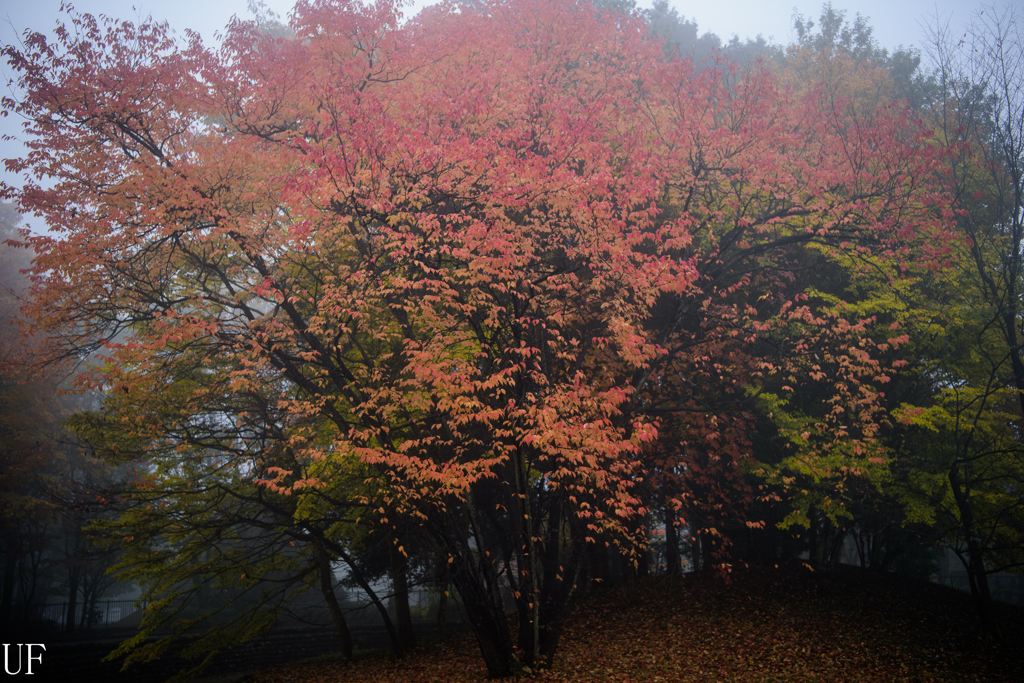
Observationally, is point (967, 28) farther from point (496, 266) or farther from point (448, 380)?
point (448, 380)

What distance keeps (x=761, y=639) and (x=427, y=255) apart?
9.72 m

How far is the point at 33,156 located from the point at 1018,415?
1962 centimetres

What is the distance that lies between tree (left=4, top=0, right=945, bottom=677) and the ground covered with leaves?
2.15m

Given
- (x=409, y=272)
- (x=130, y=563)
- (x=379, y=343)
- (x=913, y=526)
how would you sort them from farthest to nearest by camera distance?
(x=913, y=526) → (x=379, y=343) → (x=130, y=563) → (x=409, y=272)

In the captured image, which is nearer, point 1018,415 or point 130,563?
point 130,563

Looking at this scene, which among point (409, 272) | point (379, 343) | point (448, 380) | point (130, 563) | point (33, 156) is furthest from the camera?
point (379, 343)

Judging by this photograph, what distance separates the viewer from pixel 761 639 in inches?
468

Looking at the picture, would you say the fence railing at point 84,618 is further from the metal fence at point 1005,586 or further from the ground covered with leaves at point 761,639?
the metal fence at point 1005,586

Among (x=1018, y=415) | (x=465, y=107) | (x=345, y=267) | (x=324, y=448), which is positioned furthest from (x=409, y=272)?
(x=1018, y=415)

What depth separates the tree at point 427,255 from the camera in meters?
9.52

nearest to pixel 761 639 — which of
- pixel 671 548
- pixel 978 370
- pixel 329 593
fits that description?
pixel 671 548

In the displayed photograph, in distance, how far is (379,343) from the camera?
12.6m

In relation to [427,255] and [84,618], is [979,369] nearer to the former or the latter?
[427,255]

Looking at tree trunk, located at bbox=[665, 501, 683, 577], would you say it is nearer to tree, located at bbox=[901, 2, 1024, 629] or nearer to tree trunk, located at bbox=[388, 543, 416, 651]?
tree, located at bbox=[901, 2, 1024, 629]
